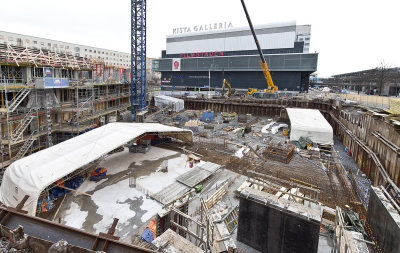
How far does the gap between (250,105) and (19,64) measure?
33.1 metres

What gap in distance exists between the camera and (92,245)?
4238 mm

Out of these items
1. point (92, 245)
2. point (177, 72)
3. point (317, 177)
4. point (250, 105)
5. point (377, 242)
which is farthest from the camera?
point (177, 72)

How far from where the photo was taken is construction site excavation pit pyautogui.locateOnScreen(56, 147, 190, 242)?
36.2 feet

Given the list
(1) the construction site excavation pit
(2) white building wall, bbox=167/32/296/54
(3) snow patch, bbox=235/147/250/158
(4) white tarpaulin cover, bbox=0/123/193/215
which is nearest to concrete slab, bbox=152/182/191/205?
(1) the construction site excavation pit

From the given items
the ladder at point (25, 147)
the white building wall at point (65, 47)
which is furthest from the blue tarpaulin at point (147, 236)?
the white building wall at point (65, 47)

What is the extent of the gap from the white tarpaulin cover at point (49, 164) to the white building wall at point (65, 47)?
31990 millimetres

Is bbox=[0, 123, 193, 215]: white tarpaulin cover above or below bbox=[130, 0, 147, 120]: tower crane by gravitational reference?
below

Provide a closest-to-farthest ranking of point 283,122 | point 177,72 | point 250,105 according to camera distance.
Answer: point 283,122
point 250,105
point 177,72

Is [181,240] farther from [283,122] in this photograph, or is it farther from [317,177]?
[283,122]

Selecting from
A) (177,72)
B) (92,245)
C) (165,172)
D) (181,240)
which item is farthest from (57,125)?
(177,72)

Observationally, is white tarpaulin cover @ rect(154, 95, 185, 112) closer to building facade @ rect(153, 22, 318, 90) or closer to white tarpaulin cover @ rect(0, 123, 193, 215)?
white tarpaulin cover @ rect(0, 123, 193, 215)

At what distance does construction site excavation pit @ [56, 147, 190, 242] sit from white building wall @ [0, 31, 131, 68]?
32812 millimetres

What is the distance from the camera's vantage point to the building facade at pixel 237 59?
61.9 metres

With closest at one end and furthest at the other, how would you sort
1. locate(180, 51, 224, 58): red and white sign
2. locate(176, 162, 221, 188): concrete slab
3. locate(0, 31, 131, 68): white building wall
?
locate(176, 162, 221, 188): concrete slab → locate(0, 31, 131, 68): white building wall → locate(180, 51, 224, 58): red and white sign
